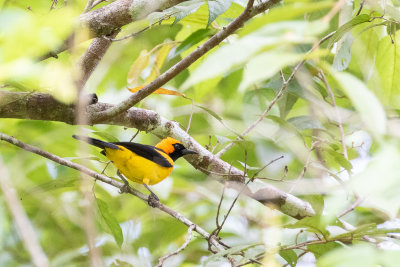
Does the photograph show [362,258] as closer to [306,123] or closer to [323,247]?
[323,247]

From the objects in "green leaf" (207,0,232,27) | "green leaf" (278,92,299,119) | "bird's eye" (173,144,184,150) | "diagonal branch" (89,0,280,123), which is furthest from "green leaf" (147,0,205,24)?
"bird's eye" (173,144,184,150)

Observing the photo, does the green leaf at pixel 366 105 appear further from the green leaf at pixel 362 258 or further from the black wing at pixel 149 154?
the black wing at pixel 149 154

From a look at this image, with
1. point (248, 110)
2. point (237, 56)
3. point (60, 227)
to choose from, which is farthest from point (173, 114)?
point (237, 56)

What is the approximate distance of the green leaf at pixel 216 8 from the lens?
8.55 feet

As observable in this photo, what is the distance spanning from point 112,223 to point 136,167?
1.45 metres

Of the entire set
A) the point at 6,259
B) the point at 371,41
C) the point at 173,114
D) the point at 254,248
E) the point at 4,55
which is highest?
the point at 4,55

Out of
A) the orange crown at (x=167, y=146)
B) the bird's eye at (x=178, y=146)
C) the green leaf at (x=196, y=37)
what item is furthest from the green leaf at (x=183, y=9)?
the orange crown at (x=167, y=146)

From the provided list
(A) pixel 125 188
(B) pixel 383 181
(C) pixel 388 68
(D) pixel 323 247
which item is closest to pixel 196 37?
(A) pixel 125 188

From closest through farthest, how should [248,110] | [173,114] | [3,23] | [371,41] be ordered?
[3,23] < [371,41] < [248,110] < [173,114]

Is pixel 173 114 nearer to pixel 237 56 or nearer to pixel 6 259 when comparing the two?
pixel 6 259

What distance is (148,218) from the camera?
452cm

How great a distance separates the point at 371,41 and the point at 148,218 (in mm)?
2345

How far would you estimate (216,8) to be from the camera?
2.63m

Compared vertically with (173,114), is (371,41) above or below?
above
